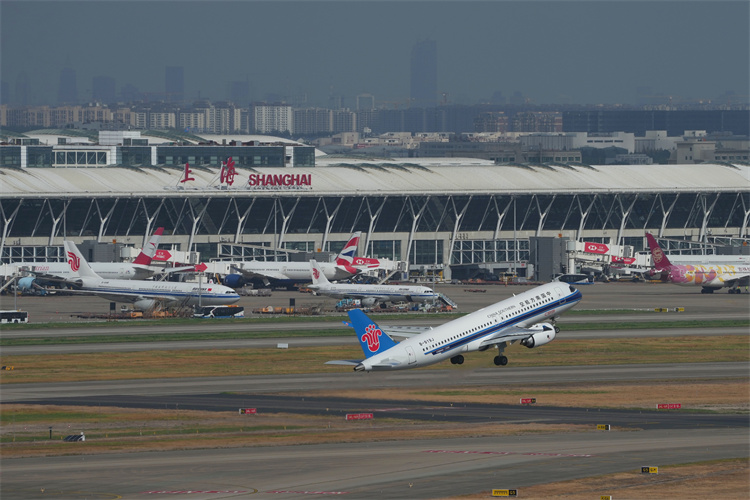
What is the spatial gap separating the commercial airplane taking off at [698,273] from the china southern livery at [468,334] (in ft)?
225

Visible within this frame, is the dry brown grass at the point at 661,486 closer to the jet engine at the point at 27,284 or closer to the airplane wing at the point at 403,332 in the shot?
the airplane wing at the point at 403,332

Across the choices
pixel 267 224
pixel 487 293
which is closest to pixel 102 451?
pixel 487 293

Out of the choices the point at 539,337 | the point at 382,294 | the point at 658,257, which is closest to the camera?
the point at 539,337

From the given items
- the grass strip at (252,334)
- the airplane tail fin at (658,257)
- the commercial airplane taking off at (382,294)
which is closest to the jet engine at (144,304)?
the grass strip at (252,334)

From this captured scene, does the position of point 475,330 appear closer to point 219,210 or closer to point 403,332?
point 403,332

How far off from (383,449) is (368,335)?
18.8 m

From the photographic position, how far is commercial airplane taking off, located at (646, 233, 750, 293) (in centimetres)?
15788

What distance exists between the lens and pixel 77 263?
5659 inches

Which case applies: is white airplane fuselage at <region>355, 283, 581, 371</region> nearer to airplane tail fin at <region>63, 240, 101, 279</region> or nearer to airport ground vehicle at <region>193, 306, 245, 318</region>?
airport ground vehicle at <region>193, 306, 245, 318</region>

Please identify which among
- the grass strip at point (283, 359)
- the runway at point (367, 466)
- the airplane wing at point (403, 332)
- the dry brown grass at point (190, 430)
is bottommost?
the grass strip at point (283, 359)

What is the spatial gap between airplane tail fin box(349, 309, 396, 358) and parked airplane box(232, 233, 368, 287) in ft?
291

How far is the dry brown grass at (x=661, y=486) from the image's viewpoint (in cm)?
4912

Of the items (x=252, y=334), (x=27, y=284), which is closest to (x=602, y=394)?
(x=252, y=334)

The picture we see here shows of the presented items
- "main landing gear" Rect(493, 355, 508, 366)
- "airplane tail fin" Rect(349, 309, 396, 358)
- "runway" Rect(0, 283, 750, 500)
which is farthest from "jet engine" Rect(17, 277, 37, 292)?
"airplane tail fin" Rect(349, 309, 396, 358)
